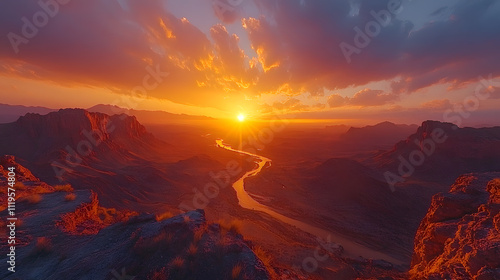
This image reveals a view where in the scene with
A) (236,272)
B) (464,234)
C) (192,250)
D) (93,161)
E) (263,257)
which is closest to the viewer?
(236,272)

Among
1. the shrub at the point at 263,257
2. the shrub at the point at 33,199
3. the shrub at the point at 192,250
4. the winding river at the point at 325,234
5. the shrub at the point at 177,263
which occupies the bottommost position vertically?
the winding river at the point at 325,234

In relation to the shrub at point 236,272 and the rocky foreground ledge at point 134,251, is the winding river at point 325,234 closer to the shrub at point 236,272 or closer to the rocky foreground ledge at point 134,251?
the rocky foreground ledge at point 134,251

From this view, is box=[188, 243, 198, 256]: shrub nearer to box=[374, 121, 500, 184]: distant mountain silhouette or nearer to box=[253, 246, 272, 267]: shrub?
box=[253, 246, 272, 267]: shrub

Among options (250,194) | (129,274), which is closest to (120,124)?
(250,194)

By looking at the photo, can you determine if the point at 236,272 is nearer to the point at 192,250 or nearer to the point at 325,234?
the point at 192,250

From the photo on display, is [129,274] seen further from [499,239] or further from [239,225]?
[499,239]

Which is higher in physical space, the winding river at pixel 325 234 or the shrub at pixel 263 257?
the shrub at pixel 263 257

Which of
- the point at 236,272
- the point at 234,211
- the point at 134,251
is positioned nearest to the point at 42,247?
the point at 134,251

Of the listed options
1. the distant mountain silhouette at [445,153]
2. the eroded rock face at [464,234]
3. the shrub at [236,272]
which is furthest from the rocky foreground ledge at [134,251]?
the distant mountain silhouette at [445,153]

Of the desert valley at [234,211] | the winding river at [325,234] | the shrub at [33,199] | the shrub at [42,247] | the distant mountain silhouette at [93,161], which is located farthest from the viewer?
the distant mountain silhouette at [93,161]
